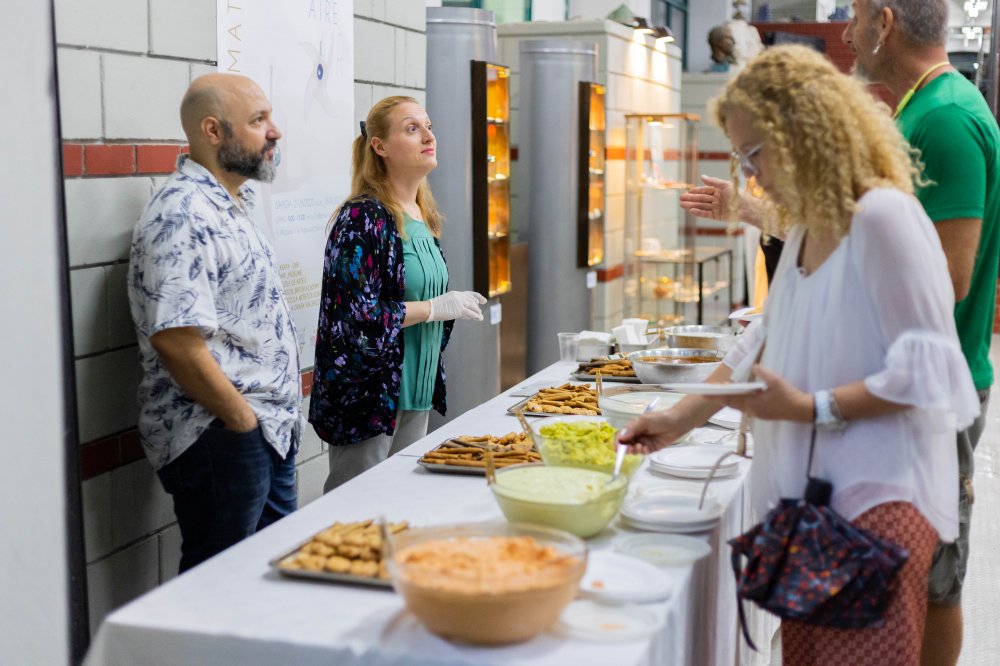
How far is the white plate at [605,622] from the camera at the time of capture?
1.62 meters

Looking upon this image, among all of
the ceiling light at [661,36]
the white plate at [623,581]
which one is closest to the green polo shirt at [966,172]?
the white plate at [623,581]

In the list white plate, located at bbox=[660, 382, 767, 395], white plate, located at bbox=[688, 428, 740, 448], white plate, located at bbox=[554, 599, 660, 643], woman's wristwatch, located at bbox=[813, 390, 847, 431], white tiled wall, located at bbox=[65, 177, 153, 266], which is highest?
white tiled wall, located at bbox=[65, 177, 153, 266]

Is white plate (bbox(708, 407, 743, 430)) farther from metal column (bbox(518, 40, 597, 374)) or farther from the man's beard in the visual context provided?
metal column (bbox(518, 40, 597, 374))

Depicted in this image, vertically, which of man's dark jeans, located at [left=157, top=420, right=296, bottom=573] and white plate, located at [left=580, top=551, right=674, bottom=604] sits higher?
white plate, located at [left=580, top=551, right=674, bottom=604]

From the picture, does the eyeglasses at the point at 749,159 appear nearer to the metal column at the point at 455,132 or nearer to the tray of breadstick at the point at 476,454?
the tray of breadstick at the point at 476,454

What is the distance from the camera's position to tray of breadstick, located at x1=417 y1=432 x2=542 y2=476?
252 cm

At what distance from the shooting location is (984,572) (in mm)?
4578

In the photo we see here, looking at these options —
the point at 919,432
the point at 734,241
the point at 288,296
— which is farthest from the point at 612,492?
the point at 734,241

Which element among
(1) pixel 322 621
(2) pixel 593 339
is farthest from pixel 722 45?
(1) pixel 322 621

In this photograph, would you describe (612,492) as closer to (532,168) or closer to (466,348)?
(466,348)

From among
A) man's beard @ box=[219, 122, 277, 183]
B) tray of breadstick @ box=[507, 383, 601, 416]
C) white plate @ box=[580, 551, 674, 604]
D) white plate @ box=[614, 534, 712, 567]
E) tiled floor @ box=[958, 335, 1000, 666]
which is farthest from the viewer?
tiled floor @ box=[958, 335, 1000, 666]

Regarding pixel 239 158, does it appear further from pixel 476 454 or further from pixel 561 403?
pixel 561 403

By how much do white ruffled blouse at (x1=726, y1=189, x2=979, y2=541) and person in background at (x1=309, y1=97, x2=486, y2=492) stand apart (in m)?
1.73

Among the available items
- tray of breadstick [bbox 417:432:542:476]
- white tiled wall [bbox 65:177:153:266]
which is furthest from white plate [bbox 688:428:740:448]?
white tiled wall [bbox 65:177:153:266]
